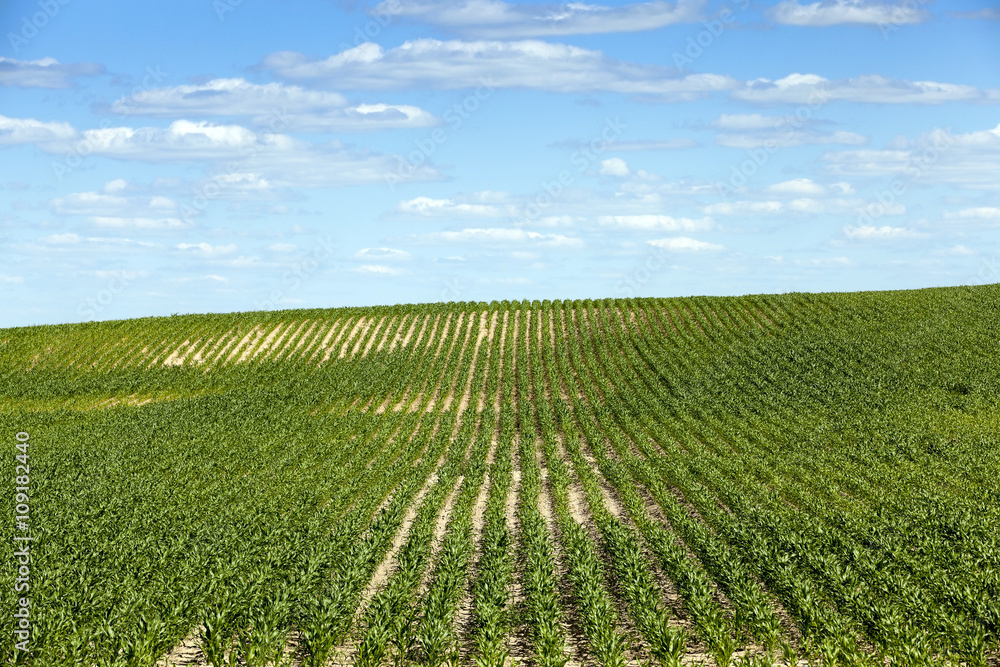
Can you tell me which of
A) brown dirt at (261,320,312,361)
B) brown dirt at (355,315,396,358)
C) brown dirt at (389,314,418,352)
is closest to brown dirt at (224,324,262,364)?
brown dirt at (261,320,312,361)

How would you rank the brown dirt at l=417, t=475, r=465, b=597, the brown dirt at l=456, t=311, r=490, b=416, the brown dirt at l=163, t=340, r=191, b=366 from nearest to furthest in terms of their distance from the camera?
the brown dirt at l=417, t=475, r=465, b=597 < the brown dirt at l=456, t=311, r=490, b=416 < the brown dirt at l=163, t=340, r=191, b=366

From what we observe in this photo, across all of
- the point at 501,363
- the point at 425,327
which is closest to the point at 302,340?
the point at 425,327

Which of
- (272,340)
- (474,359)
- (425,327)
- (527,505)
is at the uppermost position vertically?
(425,327)

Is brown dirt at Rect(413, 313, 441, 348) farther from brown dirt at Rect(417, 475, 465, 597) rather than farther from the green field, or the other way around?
brown dirt at Rect(417, 475, 465, 597)

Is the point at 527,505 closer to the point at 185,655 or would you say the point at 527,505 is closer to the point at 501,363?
the point at 185,655

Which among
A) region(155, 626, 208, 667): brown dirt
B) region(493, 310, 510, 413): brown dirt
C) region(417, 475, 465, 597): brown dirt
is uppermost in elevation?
region(493, 310, 510, 413): brown dirt

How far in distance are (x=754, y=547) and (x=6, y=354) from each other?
6899cm

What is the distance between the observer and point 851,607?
51.0 feet

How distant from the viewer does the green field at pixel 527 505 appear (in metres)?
14.8

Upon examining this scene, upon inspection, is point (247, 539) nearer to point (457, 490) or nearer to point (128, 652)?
point (128, 652)

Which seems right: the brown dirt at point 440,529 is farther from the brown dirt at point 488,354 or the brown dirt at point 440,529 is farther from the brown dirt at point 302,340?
the brown dirt at point 302,340

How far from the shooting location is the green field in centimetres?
1477

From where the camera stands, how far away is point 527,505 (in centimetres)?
2491

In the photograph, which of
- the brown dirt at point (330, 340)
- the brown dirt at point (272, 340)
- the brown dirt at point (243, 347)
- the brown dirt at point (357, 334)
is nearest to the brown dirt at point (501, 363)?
the brown dirt at point (357, 334)
